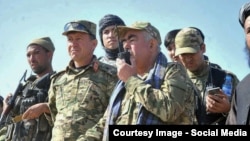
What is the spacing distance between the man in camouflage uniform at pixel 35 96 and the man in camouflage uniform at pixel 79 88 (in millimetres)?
790

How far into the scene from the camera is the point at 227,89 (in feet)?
18.4

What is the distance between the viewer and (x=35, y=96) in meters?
7.04

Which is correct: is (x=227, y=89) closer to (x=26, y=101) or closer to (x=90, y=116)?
(x=90, y=116)

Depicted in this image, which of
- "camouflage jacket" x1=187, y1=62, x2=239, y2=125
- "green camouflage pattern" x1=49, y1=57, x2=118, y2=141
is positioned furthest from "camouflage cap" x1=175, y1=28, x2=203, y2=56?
"green camouflage pattern" x1=49, y1=57, x2=118, y2=141

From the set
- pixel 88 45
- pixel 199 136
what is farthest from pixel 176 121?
pixel 88 45

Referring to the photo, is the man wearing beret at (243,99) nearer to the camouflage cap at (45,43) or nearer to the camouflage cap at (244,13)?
the camouflage cap at (244,13)

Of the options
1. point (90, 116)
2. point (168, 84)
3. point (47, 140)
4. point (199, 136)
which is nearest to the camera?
point (199, 136)

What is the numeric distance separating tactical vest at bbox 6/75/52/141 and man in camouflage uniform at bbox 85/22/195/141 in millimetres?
1821

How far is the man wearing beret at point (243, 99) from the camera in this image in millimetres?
3886

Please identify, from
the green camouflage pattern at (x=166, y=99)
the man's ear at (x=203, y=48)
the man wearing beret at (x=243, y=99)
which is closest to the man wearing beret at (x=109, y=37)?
the man's ear at (x=203, y=48)

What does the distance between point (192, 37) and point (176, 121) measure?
6.49 feet

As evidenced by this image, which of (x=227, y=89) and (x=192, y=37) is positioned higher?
(x=192, y=37)

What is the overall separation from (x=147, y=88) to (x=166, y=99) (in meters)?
0.19

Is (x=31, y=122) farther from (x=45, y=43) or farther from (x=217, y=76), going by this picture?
(x=217, y=76)
